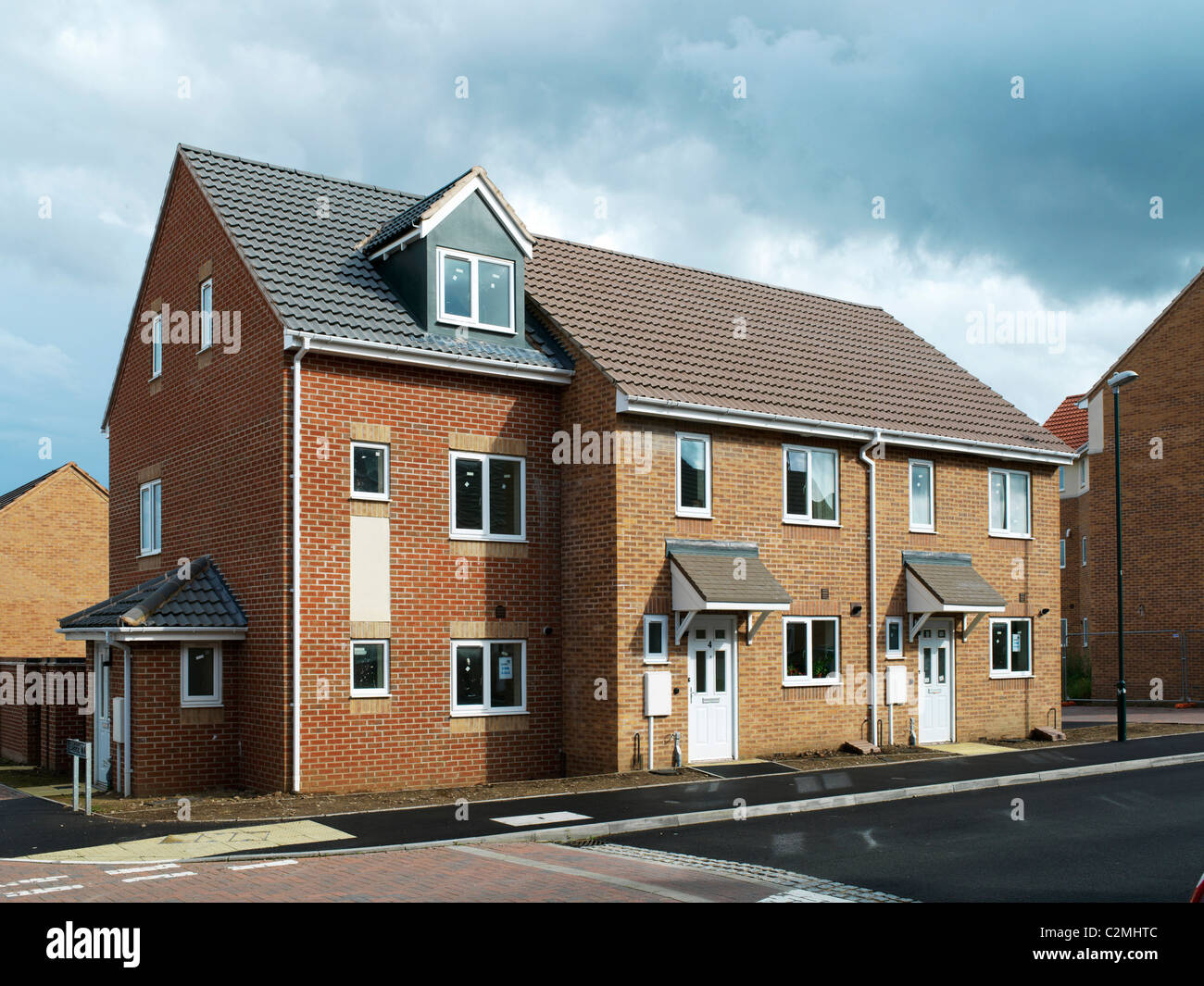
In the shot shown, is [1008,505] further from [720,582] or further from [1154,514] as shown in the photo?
[1154,514]

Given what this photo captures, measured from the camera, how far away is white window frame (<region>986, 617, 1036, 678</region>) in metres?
23.9

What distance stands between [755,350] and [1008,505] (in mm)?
6661

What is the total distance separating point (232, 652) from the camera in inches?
717

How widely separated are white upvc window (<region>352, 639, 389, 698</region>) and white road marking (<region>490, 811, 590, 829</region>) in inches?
167

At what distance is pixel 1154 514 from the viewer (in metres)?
36.1

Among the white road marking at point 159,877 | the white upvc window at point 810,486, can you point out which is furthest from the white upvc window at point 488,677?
the white road marking at point 159,877

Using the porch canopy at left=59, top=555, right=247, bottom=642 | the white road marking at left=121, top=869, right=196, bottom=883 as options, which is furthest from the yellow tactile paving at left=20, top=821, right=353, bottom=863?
the porch canopy at left=59, top=555, right=247, bottom=642

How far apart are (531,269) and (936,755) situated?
11.4 meters

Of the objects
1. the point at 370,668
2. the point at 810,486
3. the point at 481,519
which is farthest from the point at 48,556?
the point at 810,486

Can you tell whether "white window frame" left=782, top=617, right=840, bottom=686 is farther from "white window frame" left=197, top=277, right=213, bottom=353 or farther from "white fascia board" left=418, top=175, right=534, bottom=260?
"white window frame" left=197, top=277, right=213, bottom=353

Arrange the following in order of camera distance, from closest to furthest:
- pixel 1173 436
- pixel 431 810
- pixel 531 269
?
pixel 431 810 → pixel 531 269 → pixel 1173 436

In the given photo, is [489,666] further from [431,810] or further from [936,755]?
[936,755]

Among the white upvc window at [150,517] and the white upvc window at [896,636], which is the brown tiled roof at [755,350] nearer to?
the white upvc window at [896,636]
